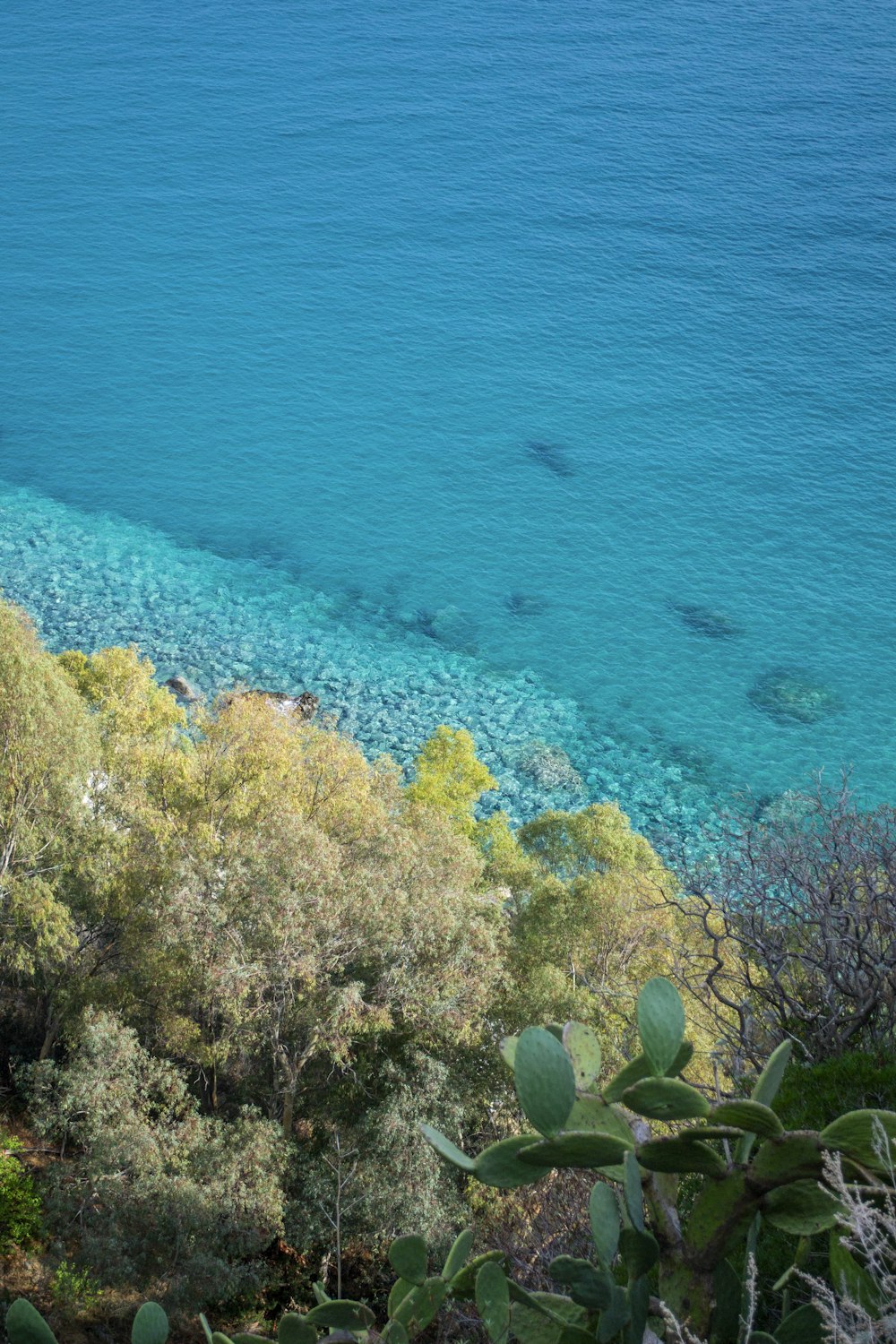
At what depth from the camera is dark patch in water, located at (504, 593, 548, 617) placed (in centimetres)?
4650

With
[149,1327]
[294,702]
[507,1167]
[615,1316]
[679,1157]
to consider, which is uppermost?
[679,1157]

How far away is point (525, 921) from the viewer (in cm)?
2005

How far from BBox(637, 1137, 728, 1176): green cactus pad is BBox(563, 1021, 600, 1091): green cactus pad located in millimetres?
719

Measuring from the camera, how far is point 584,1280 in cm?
521

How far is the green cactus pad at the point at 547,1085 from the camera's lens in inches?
192

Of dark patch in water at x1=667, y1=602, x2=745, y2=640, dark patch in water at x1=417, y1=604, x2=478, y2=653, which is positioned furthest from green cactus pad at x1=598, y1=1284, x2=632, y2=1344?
dark patch in water at x1=667, y1=602, x2=745, y2=640

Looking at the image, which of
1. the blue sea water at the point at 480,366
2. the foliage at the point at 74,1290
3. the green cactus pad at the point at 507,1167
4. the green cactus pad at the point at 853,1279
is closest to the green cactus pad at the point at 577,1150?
the green cactus pad at the point at 507,1167

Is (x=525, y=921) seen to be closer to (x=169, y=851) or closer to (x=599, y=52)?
(x=169, y=851)

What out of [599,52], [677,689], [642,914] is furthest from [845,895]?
[599,52]

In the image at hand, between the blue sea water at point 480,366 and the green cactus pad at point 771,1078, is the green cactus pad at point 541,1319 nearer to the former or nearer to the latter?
the green cactus pad at point 771,1078

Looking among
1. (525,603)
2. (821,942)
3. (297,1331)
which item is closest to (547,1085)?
(297,1331)

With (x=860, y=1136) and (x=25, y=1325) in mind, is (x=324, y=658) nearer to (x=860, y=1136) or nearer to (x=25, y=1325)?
(x=25, y=1325)

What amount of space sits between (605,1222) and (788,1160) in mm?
835

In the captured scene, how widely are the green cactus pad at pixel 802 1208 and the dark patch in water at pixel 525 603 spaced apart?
135 feet
